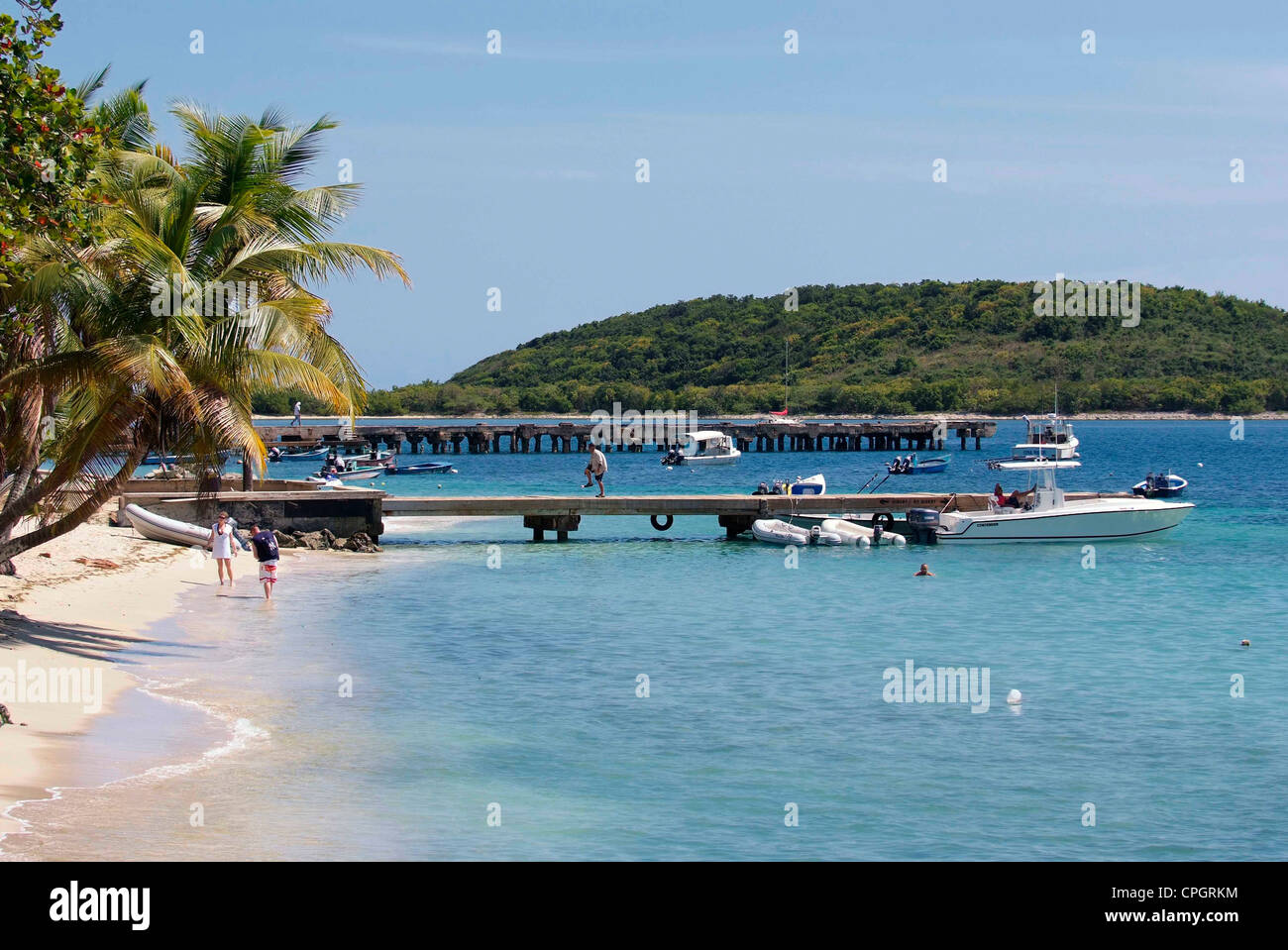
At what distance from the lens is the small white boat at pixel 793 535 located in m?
37.6

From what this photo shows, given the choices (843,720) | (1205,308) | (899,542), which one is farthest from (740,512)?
(1205,308)

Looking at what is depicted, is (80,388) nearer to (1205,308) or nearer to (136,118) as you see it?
(136,118)

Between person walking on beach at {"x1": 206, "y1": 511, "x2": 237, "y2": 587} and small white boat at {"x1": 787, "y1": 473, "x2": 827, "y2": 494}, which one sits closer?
person walking on beach at {"x1": 206, "y1": 511, "x2": 237, "y2": 587}

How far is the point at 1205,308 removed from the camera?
650 ft

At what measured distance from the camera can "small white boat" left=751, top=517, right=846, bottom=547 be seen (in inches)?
1479

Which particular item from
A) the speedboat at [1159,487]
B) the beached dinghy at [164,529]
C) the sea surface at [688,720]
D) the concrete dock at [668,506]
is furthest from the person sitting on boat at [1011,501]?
the beached dinghy at [164,529]

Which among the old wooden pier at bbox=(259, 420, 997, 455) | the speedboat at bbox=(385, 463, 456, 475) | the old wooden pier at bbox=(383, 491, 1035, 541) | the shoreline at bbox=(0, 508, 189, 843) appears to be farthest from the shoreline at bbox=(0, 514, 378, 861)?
the old wooden pier at bbox=(259, 420, 997, 455)

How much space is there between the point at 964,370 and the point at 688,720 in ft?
558

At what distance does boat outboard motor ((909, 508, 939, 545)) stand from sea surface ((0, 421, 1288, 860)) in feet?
14.1

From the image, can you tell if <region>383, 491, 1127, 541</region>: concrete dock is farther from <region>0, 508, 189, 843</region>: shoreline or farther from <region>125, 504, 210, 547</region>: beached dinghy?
<region>0, 508, 189, 843</region>: shoreline

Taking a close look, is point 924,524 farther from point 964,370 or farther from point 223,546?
point 964,370

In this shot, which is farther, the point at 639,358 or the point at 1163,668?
the point at 639,358

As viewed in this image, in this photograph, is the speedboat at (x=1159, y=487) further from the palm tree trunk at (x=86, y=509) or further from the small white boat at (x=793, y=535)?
the palm tree trunk at (x=86, y=509)

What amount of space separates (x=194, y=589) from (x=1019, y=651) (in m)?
16.6
